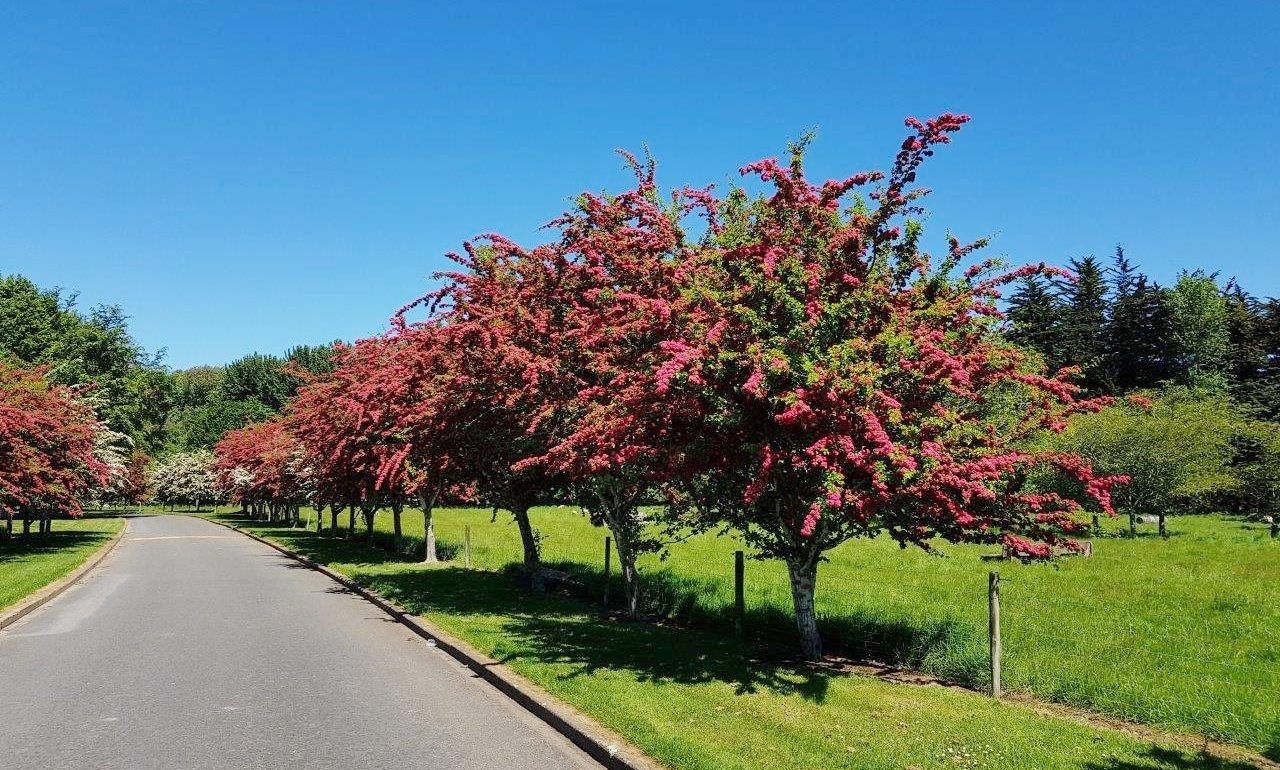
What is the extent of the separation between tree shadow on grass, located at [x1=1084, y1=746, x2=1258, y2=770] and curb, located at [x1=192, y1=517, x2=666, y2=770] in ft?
11.9

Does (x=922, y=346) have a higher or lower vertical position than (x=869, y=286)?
lower

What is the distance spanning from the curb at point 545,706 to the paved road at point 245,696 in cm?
15

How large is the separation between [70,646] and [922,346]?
1247 cm

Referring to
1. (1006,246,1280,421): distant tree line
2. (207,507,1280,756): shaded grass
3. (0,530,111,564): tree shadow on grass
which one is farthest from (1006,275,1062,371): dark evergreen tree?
(0,530,111,564): tree shadow on grass

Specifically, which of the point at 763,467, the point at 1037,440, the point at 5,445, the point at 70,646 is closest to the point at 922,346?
the point at 763,467

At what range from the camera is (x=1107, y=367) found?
7888 centimetres

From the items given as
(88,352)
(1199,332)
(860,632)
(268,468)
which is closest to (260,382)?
(88,352)

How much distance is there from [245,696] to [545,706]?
3.48 meters

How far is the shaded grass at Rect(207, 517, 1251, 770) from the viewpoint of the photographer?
6680 mm

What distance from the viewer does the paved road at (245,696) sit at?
280 inches

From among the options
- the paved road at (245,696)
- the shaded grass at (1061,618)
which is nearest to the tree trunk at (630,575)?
the shaded grass at (1061,618)

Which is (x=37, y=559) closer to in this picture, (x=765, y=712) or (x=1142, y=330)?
(x=765, y=712)

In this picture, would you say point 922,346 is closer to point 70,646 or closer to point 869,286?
point 869,286

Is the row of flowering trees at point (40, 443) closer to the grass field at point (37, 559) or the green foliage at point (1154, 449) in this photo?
the grass field at point (37, 559)
